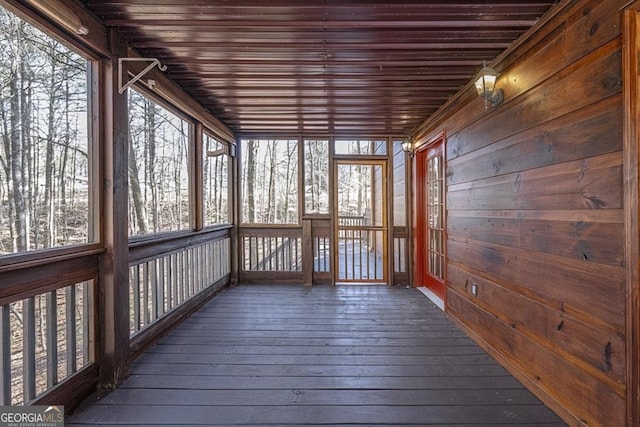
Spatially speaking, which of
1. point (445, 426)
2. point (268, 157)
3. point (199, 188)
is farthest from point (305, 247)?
point (445, 426)

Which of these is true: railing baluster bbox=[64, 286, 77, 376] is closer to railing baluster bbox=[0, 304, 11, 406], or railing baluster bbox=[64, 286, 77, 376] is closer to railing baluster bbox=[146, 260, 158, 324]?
railing baluster bbox=[0, 304, 11, 406]

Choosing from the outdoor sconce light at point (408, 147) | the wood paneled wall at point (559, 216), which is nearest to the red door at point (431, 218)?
the outdoor sconce light at point (408, 147)

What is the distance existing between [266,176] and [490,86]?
339 centimetres

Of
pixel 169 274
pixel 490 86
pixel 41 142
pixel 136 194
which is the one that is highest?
pixel 490 86

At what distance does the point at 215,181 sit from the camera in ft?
14.5

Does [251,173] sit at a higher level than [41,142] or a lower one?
higher

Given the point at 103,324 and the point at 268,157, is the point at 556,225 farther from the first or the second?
the point at 268,157

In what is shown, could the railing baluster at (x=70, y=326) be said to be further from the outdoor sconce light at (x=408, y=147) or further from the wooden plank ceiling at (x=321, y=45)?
the outdoor sconce light at (x=408, y=147)

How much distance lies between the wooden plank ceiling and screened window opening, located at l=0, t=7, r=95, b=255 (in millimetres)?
460

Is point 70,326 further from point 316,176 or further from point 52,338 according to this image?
point 316,176

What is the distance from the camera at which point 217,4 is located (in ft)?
6.39

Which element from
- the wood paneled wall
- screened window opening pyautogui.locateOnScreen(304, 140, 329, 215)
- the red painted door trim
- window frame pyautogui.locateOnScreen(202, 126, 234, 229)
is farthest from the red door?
window frame pyautogui.locateOnScreen(202, 126, 234, 229)

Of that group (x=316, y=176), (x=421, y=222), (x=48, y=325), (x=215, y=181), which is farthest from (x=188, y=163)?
(x=421, y=222)

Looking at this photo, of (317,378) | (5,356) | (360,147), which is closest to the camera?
(5,356)
